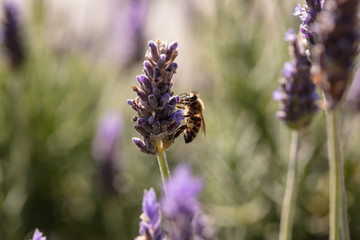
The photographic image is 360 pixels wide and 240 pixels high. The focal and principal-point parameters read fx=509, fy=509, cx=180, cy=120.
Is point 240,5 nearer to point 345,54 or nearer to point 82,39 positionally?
point 82,39

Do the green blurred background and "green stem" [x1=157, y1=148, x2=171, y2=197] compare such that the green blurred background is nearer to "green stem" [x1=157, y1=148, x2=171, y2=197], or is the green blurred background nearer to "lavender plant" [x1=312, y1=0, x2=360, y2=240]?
"green stem" [x1=157, y1=148, x2=171, y2=197]

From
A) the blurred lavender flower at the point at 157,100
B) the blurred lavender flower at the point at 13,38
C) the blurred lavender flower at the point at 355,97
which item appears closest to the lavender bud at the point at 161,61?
the blurred lavender flower at the point at 157,100

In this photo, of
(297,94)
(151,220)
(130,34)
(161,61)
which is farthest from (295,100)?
(130,34)

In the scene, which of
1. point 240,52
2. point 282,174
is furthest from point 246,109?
point 282,174

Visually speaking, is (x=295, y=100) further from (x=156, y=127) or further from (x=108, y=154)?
(x=108, y=154)

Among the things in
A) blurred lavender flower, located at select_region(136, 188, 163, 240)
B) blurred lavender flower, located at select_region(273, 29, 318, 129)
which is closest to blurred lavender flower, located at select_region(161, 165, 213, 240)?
blurred lavender flower, located at select_region(136, 188, 163, 240)

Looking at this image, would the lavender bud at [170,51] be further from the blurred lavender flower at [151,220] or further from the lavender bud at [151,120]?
the blurred lavender flower at [151,220]
